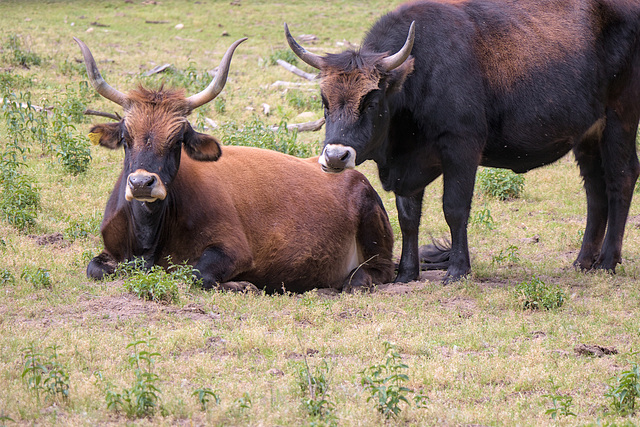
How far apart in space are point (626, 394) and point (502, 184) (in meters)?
7.11

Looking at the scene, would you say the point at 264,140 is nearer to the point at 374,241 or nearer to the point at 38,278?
the point at 374,241

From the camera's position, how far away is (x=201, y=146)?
752cm

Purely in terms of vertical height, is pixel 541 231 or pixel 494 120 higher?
pixel 494 120

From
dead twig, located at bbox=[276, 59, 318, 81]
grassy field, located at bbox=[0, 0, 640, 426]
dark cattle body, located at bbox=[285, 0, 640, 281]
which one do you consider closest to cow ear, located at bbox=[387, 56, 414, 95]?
dark cattle body, located at bbox=[285, 0, 640, 281]

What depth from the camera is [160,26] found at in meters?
23.6

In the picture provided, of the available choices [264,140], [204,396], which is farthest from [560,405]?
[264,140]

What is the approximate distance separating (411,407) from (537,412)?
70 cm

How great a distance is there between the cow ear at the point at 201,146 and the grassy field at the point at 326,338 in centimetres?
140

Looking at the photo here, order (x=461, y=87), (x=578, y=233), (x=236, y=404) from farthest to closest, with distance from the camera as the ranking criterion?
(x=578, y=233) < (x=461, y=87) < (x=236, y=404)

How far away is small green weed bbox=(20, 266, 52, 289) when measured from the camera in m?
6.89

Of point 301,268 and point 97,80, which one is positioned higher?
point 97,80

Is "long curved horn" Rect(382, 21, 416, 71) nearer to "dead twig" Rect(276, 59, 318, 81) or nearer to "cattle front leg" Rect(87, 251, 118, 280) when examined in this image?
"cattle front leg" Rect(87, 251, 118, 280)

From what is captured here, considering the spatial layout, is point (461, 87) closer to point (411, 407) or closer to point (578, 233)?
point (578, 233)

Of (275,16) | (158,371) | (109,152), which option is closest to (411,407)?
(158,371)
